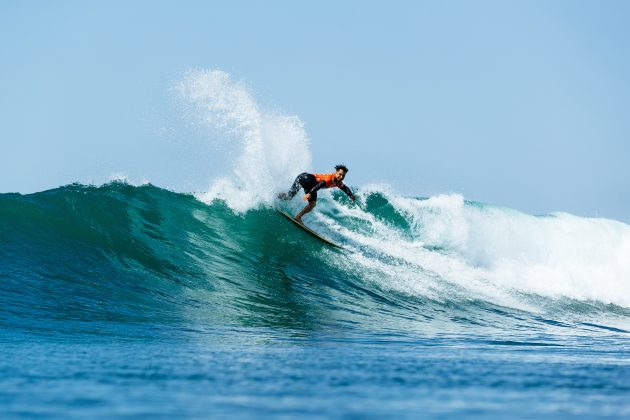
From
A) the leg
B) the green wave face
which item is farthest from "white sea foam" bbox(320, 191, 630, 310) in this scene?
the leg

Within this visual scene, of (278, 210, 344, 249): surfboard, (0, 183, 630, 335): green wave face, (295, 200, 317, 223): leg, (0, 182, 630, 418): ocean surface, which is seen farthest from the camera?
(295, 200, 317, 223): leg

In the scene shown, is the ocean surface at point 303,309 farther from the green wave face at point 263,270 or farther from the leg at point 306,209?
the leg at point 306,209

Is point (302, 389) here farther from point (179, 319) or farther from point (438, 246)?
point (438, 246)

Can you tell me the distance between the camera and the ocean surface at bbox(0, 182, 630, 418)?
4062mm

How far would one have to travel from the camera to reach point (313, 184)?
1345 cm

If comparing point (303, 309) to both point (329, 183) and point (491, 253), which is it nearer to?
point (329, 183)

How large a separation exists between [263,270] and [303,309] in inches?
92.1

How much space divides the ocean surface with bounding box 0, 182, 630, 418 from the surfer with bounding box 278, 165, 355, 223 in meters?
0.47

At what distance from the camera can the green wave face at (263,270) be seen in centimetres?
887

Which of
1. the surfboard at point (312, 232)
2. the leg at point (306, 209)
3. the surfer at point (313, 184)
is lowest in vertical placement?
the surfboard at point (312, 232)

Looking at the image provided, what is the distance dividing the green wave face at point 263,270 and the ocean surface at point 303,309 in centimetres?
5

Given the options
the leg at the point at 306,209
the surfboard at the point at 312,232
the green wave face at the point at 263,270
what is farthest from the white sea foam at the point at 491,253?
the leg at the point at 306,209

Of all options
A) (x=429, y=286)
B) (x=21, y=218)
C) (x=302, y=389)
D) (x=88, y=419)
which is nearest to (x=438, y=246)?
(x=429, y=286)

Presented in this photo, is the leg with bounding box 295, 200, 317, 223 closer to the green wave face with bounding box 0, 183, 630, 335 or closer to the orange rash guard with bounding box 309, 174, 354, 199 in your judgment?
the green wave face with bounding box 0, 183, 630, 335
